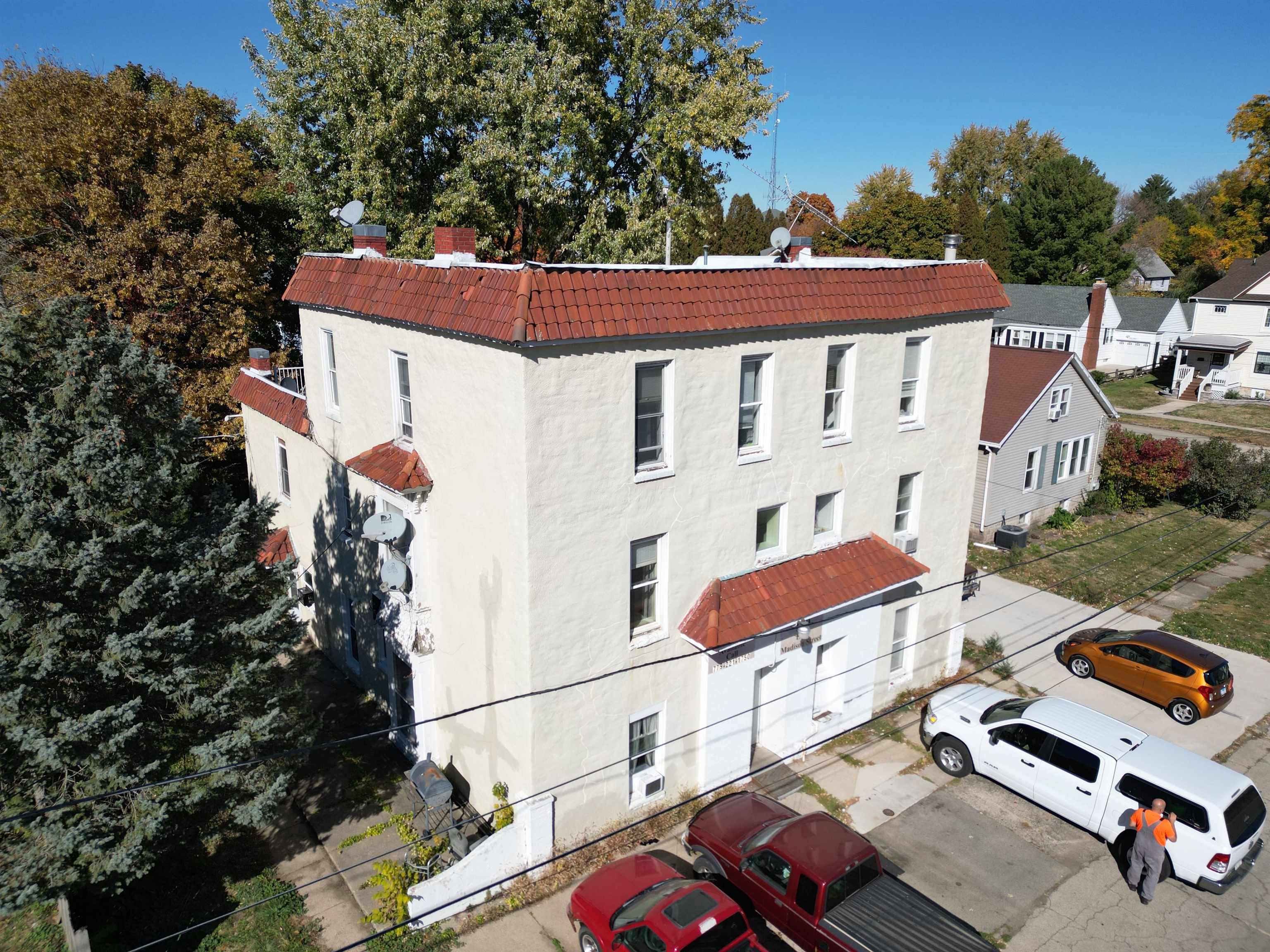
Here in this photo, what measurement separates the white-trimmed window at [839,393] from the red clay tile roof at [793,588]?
6.97 feet

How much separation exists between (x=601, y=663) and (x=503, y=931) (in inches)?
148

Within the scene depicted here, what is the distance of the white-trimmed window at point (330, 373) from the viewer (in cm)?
1510

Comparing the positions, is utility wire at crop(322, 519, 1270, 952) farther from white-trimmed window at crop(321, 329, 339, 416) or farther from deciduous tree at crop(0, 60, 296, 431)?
deciduous tree at crop(0, 60, 296, 431)

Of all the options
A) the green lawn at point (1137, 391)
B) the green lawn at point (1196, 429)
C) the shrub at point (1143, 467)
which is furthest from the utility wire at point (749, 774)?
the green lawn at point (1137, 391)

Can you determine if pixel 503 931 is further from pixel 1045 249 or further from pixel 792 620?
pixel 1045 249

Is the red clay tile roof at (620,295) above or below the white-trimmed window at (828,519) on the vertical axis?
above

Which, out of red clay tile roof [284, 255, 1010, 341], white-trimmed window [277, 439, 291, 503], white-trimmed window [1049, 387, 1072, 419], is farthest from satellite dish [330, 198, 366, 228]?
white-trimmed window [1049, 387, 1072, 419]

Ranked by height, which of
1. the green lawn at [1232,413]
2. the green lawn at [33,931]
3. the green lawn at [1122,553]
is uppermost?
the green lawn at [1232,413]

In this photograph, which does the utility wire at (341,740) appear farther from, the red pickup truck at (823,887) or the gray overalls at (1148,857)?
the gray overalls at (1148,857)

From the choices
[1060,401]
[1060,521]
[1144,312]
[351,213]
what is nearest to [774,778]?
[351,213]

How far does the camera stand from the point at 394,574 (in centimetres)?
1262

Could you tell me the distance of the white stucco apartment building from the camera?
1058cm

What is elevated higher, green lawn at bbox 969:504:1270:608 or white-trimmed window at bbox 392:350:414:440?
white-trimmed window at bbox 392:350:414:440

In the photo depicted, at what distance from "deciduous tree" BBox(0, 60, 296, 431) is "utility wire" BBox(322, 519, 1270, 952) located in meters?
18.5
